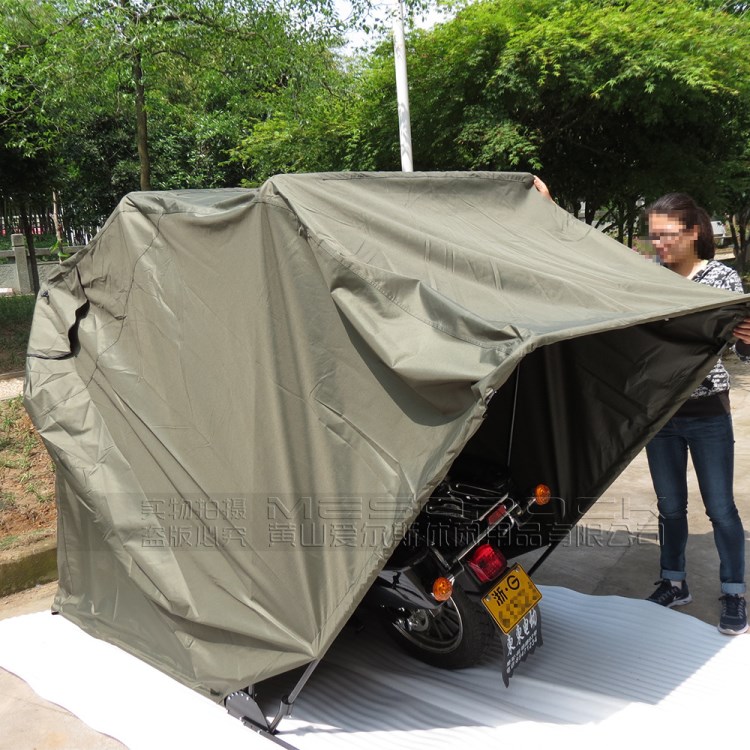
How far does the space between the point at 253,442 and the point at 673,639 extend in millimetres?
2259

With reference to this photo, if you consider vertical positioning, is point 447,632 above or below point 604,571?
above

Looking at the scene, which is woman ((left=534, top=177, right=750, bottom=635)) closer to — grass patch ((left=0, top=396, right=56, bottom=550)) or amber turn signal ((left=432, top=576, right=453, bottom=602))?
amber turn signal ((left=432, top=576, right=453, bottom=602))

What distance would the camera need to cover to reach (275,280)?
2861 mm

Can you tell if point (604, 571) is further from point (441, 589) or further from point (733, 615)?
point (441, 589)

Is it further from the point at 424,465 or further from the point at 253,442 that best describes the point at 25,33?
the point at 424,465

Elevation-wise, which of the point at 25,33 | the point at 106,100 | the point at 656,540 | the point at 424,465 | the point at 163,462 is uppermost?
the point at 25,33

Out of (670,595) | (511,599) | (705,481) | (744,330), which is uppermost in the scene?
(744,330)

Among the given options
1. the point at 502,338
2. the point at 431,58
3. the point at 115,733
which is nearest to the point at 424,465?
the point at 502,338

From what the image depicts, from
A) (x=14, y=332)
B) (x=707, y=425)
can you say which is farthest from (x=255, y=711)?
(x=14, y=332)

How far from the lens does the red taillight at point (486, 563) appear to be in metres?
3.24

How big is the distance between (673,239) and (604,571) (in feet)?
6.55

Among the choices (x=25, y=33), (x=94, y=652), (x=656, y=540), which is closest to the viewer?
(x=94, y=652)

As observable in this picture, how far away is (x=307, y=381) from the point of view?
9.12ft

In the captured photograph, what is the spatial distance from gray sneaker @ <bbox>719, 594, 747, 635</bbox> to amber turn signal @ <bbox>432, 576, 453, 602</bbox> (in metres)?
1.52
